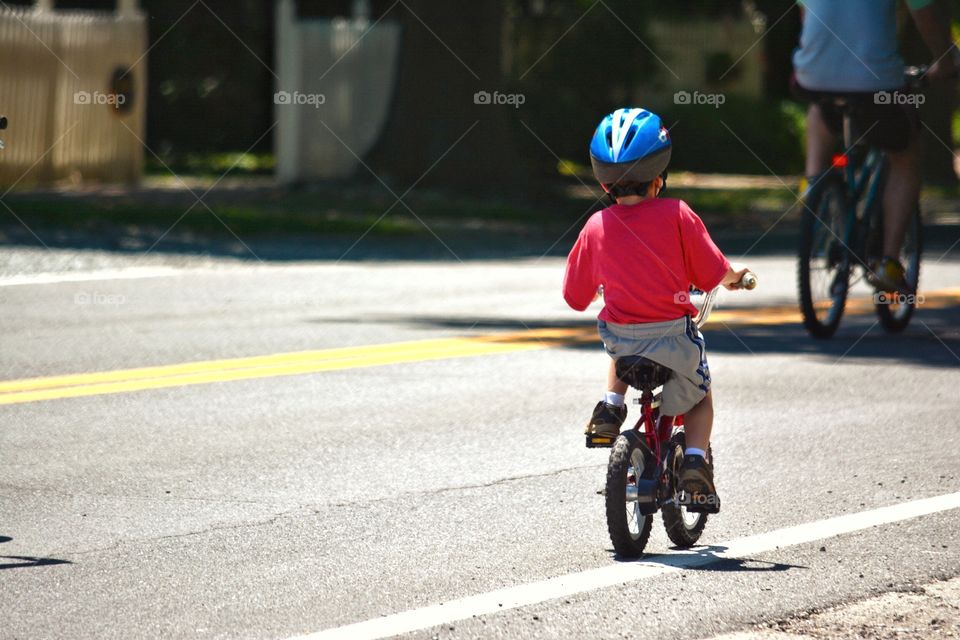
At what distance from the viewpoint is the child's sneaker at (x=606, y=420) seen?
550 cm

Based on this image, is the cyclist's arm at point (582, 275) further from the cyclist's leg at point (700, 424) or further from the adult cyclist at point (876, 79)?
the adult cyclist at point (876, 79)

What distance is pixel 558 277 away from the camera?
14203 mm

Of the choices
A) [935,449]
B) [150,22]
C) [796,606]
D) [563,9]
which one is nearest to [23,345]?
[935,449]

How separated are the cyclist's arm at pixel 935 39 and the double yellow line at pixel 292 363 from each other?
212 cm

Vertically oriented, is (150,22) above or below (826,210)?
above

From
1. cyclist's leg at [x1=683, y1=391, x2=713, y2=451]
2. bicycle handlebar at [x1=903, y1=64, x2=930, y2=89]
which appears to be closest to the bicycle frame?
bicycle handlebar at [x1=903, y1=64, x2=930, y2=89]

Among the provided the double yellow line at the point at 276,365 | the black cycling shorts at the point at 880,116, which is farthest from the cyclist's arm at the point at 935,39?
the double yellow line at the point at 276,365

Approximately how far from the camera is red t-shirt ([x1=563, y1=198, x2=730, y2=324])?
18.1 ft

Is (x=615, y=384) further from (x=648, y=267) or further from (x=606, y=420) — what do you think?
(x=648, y=267)

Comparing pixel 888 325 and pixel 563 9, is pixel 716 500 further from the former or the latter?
pixel 563 9

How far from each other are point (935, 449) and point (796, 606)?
8.28ft

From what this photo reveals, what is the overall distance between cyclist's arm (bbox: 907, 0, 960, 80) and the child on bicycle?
4.89m

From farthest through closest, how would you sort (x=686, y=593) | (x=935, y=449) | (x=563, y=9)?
1. (x=563, y=9)
2. (x=935, y=449)
3. (x=686, y=593)

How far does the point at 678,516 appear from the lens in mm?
5535
